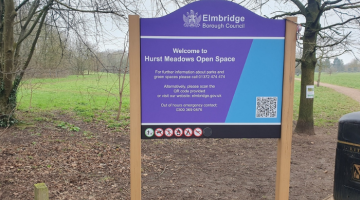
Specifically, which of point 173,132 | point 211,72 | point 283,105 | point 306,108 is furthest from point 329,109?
point 173,132

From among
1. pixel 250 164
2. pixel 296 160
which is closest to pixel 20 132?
pixel 250 164

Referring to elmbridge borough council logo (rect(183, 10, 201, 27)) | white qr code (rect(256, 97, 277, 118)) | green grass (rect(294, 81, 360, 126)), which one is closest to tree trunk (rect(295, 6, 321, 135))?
green grass (rect(294, 81, 360, 126))

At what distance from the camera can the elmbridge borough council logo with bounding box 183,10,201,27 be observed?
8.57 feet

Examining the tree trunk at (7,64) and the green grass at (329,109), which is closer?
the tree trunk at (7,64)

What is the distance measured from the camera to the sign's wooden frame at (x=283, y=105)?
2572 millimetres

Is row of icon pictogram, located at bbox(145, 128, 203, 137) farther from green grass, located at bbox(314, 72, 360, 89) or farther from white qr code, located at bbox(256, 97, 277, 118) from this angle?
green grass, located at bbox(314, 72, 360, 89)

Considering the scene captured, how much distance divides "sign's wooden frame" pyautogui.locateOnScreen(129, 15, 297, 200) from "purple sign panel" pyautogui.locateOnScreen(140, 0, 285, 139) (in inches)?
2.1

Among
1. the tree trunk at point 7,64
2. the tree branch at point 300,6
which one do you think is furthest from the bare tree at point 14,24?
the tree branch at point 300,6

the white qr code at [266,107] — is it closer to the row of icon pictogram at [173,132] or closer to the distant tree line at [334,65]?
the row of icon pictogram at [173,132]

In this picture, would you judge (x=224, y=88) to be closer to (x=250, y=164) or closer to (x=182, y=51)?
(x=182, y=51)

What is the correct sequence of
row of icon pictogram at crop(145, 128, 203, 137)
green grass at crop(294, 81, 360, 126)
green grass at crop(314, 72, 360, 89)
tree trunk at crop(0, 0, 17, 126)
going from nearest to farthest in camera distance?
row of icon pictogram at crop(145, 128, 203, 137), tree trunk at crop(0, 0, 17, 126), green grass at crop(294, 81, 360, 126), green grass at crop(314, 72, 360, 89)

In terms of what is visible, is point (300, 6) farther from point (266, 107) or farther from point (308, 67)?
point (266, 107)

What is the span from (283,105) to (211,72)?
31.9 inches

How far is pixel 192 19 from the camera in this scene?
8.57 ft
